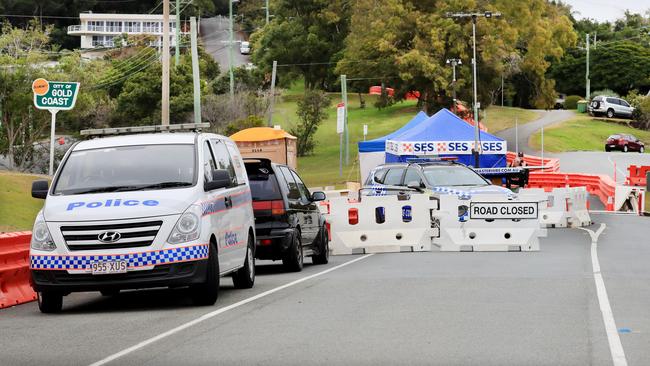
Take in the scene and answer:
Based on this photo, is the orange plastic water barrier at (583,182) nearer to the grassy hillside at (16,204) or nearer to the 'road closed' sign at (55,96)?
the grassy hillside at (16,204)

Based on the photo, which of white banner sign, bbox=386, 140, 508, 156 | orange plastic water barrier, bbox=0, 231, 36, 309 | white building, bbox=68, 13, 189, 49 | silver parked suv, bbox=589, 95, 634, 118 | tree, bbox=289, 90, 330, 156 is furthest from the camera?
white building, bbox=68, 13, 189, 49

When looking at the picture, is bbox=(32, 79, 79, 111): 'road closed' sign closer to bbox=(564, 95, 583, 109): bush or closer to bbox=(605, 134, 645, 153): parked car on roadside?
bbox=(605, 134, 645, 153): parked car on roadside

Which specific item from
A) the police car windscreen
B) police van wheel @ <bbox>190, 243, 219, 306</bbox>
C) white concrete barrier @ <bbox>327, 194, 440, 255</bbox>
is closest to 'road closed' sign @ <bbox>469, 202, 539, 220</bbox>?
white concrete barrier @ <bbox>327, 194, 440, 255</bbox>

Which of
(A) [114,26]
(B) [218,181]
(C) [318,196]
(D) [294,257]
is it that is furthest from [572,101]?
(B) [218,181]

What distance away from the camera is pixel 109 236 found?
41.2 feet

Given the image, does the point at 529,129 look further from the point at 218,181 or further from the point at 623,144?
the point at 218,181

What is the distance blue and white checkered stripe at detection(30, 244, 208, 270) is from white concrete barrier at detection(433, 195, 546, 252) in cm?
1125

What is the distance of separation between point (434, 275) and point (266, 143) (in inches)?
1382

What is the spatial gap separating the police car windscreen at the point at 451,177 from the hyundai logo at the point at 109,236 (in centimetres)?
1462

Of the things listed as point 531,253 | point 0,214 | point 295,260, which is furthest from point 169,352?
point 0,214

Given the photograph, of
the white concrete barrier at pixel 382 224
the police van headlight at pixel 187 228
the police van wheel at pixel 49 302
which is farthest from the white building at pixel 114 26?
the police van headlight at pixel 187 228

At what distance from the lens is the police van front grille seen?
12.6 m

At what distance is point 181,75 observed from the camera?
86938 millimetres

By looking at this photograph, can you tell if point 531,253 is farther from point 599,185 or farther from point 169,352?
point 599,185
